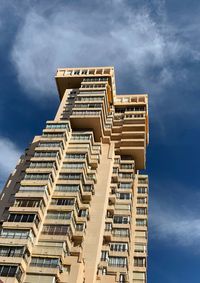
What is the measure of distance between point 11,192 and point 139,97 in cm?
3673

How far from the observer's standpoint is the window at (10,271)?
4472 centimetres

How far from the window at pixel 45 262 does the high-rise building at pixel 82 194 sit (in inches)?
5.0

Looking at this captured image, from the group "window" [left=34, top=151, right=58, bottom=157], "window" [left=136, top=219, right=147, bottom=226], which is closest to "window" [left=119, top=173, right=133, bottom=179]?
"window" [left=136, top=219, right=147, bottom=226]

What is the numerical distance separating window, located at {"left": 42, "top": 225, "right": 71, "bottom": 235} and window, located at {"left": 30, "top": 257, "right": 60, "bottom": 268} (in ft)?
14.6

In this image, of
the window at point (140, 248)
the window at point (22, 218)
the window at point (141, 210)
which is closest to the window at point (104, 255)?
the window at point (140, 248)

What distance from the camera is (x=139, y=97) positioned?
8325cm

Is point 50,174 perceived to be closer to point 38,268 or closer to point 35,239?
point 35,239

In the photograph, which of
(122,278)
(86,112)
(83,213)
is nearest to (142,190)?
(86,112)

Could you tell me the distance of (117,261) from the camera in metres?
59.0

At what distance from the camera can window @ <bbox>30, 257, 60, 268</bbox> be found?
157ft

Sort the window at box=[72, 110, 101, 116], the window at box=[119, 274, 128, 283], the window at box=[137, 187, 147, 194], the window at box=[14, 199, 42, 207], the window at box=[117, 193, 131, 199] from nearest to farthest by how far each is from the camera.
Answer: the window at box=[14, 199, 42, 207] → the window at box=[119, 274, 128, 283] → the window at box=[117, 193, 131, 199] → the window at box=[72, 110, 101, 116] → the window at box=[137, 187, 147, 194]

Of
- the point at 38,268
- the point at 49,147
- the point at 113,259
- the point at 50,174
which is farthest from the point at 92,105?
the point at 38,268

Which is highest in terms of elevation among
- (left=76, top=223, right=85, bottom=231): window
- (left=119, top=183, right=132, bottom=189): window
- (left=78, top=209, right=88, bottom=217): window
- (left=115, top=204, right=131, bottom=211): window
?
(left=119, top=183, right=132, bottom=189): window

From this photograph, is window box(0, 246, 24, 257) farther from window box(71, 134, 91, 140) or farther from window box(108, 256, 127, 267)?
window box(71, 134, 91, 140)
